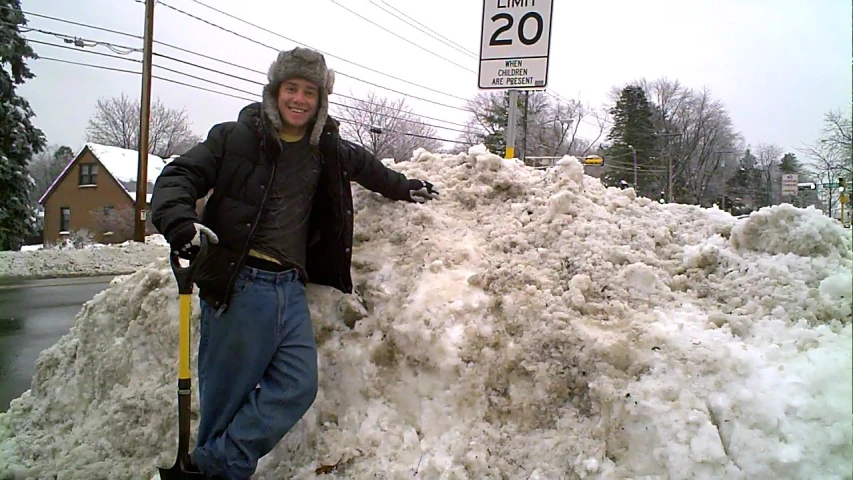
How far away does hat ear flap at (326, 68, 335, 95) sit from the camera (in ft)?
9.17

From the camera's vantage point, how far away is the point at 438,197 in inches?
143

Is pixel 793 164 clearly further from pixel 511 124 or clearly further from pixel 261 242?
pixel 261 242

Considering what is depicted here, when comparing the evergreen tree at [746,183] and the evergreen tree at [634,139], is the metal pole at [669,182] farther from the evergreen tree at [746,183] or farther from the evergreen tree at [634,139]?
the evergreen tree at [746,183]

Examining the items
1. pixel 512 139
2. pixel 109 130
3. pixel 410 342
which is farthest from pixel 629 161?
pixel 410 342

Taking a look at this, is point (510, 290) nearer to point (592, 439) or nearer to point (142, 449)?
point (592, 439)

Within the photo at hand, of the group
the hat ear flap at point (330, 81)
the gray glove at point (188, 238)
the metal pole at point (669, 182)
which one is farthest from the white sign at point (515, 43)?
the metal pole at point (669, 182)

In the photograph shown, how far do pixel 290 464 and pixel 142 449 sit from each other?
95 cm

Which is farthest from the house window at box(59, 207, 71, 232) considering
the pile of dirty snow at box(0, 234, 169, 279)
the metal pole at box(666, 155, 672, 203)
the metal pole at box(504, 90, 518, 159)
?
the metal pole at box(666, 155, 672, 203)

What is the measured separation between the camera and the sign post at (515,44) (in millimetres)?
4891

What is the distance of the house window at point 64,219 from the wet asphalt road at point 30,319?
19.4 m

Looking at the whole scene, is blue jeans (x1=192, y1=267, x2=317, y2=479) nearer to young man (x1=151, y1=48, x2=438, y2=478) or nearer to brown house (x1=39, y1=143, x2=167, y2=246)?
young man (x1=151, y1=48, x2=438, y2=478)

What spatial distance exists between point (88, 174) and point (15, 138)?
14.8 m

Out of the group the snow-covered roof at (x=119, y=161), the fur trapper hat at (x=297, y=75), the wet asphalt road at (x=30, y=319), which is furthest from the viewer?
the snow-covered roof at (x=119, y=161)

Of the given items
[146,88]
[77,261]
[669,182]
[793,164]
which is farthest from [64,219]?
[669,182]
